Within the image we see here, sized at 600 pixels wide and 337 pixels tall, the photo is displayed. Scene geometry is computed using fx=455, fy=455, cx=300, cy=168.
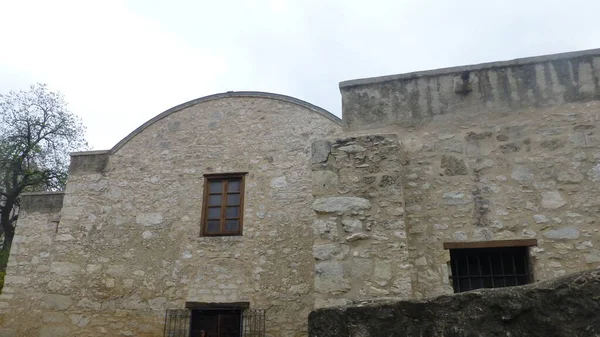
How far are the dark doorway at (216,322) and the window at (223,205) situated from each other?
1.42 m

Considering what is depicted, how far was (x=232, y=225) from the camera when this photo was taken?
8734mm

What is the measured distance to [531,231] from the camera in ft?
14.3

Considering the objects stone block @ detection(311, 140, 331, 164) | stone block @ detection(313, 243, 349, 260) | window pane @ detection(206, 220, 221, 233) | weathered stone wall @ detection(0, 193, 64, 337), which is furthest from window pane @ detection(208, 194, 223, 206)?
stone block @ detection(313, 243, 349, 260)

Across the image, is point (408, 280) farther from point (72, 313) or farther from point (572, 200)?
point (72, 313)

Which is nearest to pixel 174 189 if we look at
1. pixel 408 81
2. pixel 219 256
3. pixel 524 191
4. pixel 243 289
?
pixel 219 256

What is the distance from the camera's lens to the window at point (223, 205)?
8.72 m

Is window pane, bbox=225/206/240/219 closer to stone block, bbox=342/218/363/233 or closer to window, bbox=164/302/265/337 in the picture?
window, bbox=164/302/265/337

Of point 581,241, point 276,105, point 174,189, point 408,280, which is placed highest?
point 276,105

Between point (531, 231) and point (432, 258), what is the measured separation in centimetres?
96

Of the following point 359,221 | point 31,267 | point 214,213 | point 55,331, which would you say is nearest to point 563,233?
point 359,221

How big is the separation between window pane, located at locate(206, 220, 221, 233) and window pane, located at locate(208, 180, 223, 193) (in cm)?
63

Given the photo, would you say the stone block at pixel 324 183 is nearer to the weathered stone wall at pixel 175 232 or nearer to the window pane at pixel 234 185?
the weathered stone wall at pixel 175 232

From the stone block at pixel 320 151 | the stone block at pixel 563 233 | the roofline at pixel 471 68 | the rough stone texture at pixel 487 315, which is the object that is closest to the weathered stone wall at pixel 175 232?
the roofline at pixel 471 68

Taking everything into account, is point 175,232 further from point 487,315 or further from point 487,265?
point 487,315
